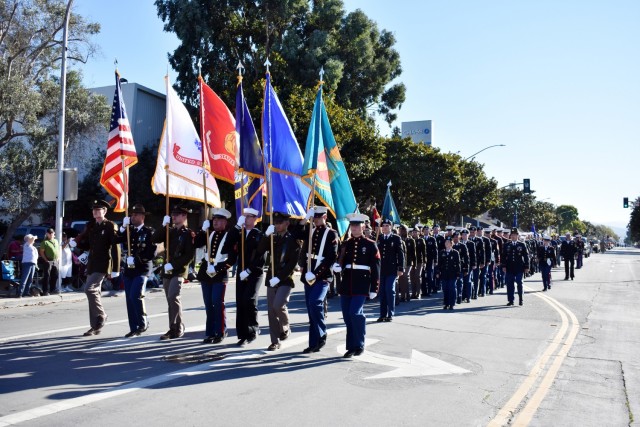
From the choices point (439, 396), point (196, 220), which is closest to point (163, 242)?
point (439, 396)

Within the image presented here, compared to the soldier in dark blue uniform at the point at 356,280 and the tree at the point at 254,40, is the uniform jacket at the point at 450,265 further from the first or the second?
the tree at the point at 254,40

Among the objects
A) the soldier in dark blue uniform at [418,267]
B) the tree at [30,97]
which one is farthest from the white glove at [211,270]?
the tree at [30,97]

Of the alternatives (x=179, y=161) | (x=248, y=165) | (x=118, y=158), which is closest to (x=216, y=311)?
(x=248, y=165)

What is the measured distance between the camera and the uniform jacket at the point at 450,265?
44.4 feet

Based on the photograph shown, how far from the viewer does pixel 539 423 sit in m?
5.45

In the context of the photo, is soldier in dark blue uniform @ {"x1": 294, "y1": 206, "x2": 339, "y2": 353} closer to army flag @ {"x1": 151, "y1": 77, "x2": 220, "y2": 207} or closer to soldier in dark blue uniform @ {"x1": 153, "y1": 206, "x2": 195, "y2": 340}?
soldier in dark blue uniform @ {"x1": 153, "y1": 206, "x2": 195, "y2": 340}

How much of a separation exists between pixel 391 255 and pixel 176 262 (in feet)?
14.6

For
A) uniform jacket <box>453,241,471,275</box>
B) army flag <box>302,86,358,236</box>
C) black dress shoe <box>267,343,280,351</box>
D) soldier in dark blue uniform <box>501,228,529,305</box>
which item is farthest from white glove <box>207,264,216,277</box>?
soldier in dark blue uniform <box>501,228,529,305</box>

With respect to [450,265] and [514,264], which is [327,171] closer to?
[450,265]

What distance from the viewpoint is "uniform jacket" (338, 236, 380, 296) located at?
7.96 metres

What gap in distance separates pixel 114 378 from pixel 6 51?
1848cm

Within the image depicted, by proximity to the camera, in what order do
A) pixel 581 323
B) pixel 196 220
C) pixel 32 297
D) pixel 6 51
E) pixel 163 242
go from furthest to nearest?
pixel 196 220 → pixel 6 51 → pixel 32 297 → pixel 581 323 → pixel 163 242

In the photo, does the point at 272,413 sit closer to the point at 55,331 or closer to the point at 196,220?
the point at 55,331

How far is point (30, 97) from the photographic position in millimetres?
19875
